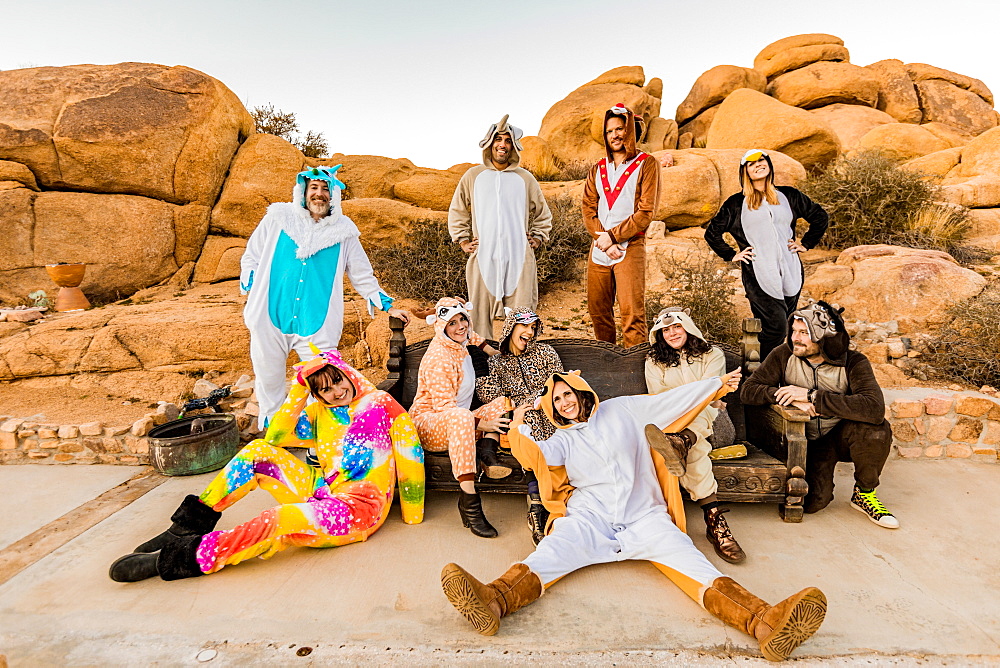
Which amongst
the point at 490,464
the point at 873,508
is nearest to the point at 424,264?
the point at 490,464

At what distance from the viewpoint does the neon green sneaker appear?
141 inches

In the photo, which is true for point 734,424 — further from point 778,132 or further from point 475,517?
Result: point 778,132

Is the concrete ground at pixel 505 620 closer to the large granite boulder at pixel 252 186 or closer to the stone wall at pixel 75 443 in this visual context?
the stone wall at pixel 75 443

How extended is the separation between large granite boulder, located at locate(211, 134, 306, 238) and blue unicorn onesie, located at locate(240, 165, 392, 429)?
5968 mm

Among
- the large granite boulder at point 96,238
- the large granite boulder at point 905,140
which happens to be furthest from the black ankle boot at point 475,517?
the large granite boulder at point 905,140

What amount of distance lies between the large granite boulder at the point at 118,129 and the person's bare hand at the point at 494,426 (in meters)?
7.97

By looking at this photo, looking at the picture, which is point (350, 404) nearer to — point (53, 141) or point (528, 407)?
point (528, 407)

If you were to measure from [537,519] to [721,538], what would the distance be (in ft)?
3.32

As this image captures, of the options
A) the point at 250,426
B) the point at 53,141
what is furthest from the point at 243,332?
the point at 53,141

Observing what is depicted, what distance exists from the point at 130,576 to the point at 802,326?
4022 millimetres

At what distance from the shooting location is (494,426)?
395 centimetres

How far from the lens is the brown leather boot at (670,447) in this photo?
3.16 m

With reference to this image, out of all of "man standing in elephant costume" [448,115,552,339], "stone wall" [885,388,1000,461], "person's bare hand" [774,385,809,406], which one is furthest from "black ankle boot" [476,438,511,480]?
"stone wall" [885,388,1000,461]

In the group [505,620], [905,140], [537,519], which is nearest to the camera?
[505,620]
